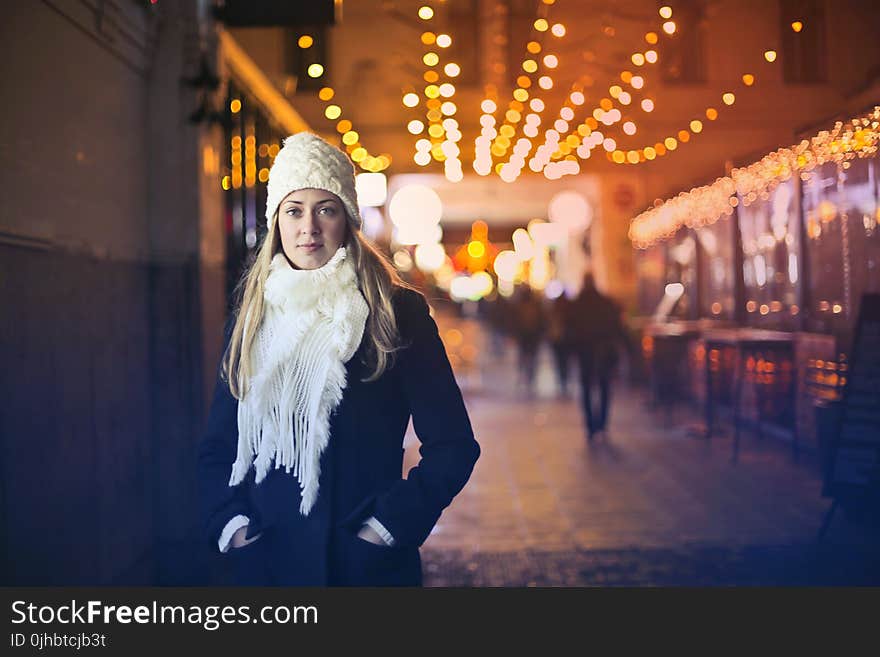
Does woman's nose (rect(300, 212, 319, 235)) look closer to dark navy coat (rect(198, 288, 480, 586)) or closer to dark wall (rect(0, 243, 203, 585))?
dark navy coat (rect(198, 288, 480, 586))

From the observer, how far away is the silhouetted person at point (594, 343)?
10.9 meters

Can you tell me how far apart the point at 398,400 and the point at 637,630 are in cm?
164

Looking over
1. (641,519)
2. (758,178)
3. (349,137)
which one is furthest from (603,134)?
(641,519)

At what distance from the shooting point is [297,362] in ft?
8.92

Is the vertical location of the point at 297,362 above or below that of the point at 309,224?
below

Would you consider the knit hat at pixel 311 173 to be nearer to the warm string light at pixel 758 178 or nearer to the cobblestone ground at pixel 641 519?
the cobblestone ground at pixel 641 519

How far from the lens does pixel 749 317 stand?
37.2 ft

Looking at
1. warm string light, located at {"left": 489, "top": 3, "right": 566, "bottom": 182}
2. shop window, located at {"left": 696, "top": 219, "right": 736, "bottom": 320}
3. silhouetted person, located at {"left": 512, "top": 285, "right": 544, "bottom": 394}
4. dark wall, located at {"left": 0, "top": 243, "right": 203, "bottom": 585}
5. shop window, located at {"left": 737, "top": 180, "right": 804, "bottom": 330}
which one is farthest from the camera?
silhouetted person, located at {"left": 512, "top": 285, "right": 544, "bottom": 394}

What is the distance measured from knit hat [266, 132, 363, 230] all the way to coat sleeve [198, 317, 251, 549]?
1.59 ft

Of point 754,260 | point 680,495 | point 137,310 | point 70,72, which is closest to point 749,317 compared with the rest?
point 754,260

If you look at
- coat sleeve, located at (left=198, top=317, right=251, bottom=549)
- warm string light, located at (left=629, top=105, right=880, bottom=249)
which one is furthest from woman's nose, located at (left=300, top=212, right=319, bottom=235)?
warm string light, located at (left=629, top=105, right=880, bottom=249)

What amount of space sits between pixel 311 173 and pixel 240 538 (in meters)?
1.01

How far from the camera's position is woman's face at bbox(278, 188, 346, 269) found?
8.96 ft

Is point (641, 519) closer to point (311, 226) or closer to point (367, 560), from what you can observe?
point (367, 560)
